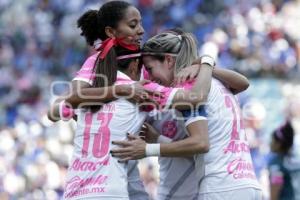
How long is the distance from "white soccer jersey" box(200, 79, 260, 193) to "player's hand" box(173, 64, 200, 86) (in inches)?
5.7

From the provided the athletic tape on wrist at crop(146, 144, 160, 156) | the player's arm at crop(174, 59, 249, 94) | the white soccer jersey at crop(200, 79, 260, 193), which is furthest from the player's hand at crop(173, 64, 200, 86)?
the athletic tape on wrist at crop(146, 144, 160, 156)

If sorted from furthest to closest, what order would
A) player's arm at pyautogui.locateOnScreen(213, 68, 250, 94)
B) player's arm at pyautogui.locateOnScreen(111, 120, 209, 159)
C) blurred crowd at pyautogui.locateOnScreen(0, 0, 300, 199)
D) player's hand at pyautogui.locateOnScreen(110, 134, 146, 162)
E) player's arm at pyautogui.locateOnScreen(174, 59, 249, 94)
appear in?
blurred crowd at pyautogui.locateOnScreen(0, 0, 300, 199)
player's arm at pyautogui.locateOnScreen(213, 68, 250, 94)
player's arm at pyautogui.locateOnScreen(174, 59, 249, 94)
player's hand at pyautogui.locateOnScreen(110, 134, 146, 162)
player's arm at pyautogui.locateOnScreen(111, 120, 209, 159)

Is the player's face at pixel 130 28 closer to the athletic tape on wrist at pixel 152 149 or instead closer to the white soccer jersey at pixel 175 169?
the white soccer jersey at pixel 175 169

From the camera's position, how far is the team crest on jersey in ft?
19.3

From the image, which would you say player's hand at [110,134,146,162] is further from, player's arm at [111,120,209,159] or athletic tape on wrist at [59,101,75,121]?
athletic tape on wrist at [59,101,75,121]

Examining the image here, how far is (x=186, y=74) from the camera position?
18.4 feet

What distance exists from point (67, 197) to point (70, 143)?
32.9 ft

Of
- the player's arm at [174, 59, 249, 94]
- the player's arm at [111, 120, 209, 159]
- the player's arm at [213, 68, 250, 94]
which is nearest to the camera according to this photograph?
the player's arm at [111, 120, 209, 159]

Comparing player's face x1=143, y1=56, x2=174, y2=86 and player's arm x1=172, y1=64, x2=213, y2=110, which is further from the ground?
player's face x1=143, y1=56, x2=174, y2=86

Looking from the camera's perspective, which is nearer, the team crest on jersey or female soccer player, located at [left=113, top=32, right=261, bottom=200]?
female soccer player, located at [left=113, top=32, right=261, bottom=200]

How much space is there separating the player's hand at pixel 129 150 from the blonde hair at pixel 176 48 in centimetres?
52

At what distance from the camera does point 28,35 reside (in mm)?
20641

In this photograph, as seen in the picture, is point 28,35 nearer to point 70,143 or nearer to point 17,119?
point 17,119

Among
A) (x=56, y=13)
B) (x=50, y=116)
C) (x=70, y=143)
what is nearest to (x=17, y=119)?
(x=70, y=143)
